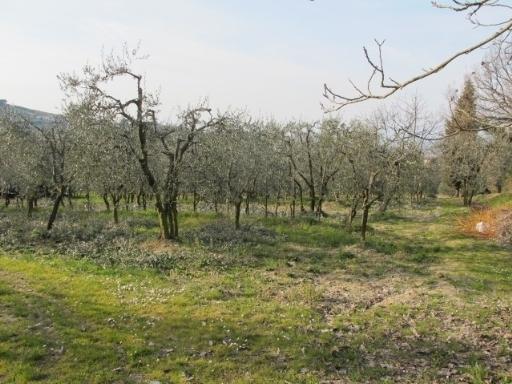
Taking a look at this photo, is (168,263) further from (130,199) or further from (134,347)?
(130,199)

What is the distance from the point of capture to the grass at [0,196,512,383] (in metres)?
9.73

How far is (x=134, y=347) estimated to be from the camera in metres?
10.7

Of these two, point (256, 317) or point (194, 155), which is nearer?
point (256, 317)

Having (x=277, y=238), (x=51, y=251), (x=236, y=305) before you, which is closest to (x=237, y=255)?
(x=277, y=238)

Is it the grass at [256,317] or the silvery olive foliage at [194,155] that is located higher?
the silvery olive foliage at [194,155]

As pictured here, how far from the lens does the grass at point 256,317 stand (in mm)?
9727

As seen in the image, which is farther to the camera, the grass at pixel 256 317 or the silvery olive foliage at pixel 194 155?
the silvery olive foliage at pixel 194 155

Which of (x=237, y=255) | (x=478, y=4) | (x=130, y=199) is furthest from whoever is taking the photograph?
(x=130, y=199)

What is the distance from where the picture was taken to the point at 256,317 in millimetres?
12969

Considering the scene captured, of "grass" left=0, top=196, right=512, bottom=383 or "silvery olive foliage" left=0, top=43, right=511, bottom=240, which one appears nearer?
"grass" left=0, top=196, right=512, bottom=383

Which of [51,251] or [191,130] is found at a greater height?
[191,130]

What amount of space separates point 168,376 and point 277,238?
17.7 m

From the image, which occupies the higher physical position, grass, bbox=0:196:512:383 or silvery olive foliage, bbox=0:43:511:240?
silvery olive foliage, bbox=0:43:511:240

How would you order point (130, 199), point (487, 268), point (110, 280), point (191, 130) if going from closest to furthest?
point (110, 280), point (487, 268), point (191, 130), point (130, 199)
